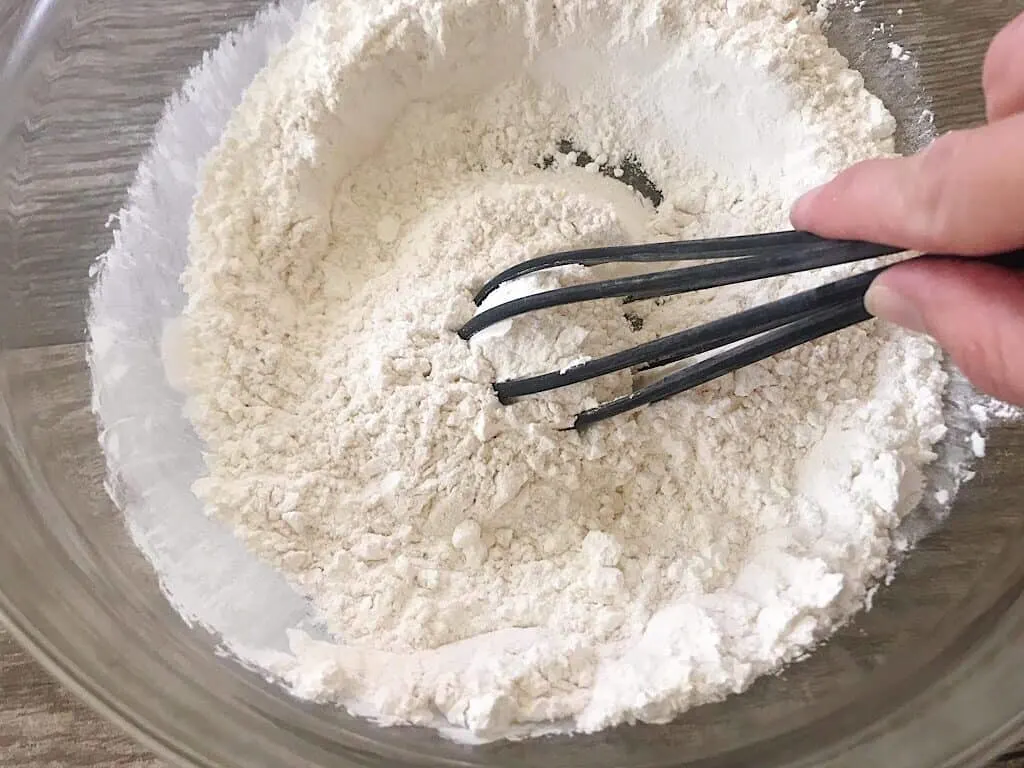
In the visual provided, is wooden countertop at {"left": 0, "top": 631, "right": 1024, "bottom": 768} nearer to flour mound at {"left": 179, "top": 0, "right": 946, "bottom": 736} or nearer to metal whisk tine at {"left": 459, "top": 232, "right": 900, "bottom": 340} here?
flour mound at {"left": 179, "top": 0, "right": 946, "bottom": 736}

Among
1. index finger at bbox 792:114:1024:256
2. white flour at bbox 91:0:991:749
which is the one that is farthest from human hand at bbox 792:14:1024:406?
white flour at bbox 91:0:991:749

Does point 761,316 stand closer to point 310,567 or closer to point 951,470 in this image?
point 951,470

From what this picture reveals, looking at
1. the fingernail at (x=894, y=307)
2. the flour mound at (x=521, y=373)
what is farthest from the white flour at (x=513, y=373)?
the fingernail at (x=894, y=307)

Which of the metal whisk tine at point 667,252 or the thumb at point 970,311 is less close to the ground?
the metal whisk tine at point 667,252

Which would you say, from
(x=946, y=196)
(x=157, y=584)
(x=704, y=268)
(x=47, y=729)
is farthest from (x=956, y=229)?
(x=47, y=729)

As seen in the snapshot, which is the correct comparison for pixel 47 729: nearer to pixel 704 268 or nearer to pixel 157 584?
pixel 157 584

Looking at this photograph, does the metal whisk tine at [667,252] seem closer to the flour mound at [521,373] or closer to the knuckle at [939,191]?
the flour mound at [521,373]

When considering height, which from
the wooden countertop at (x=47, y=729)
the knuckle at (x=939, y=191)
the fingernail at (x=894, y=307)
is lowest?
the wooden countertop at (x=47, y=729)

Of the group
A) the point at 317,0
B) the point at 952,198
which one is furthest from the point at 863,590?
the point at 317,0
